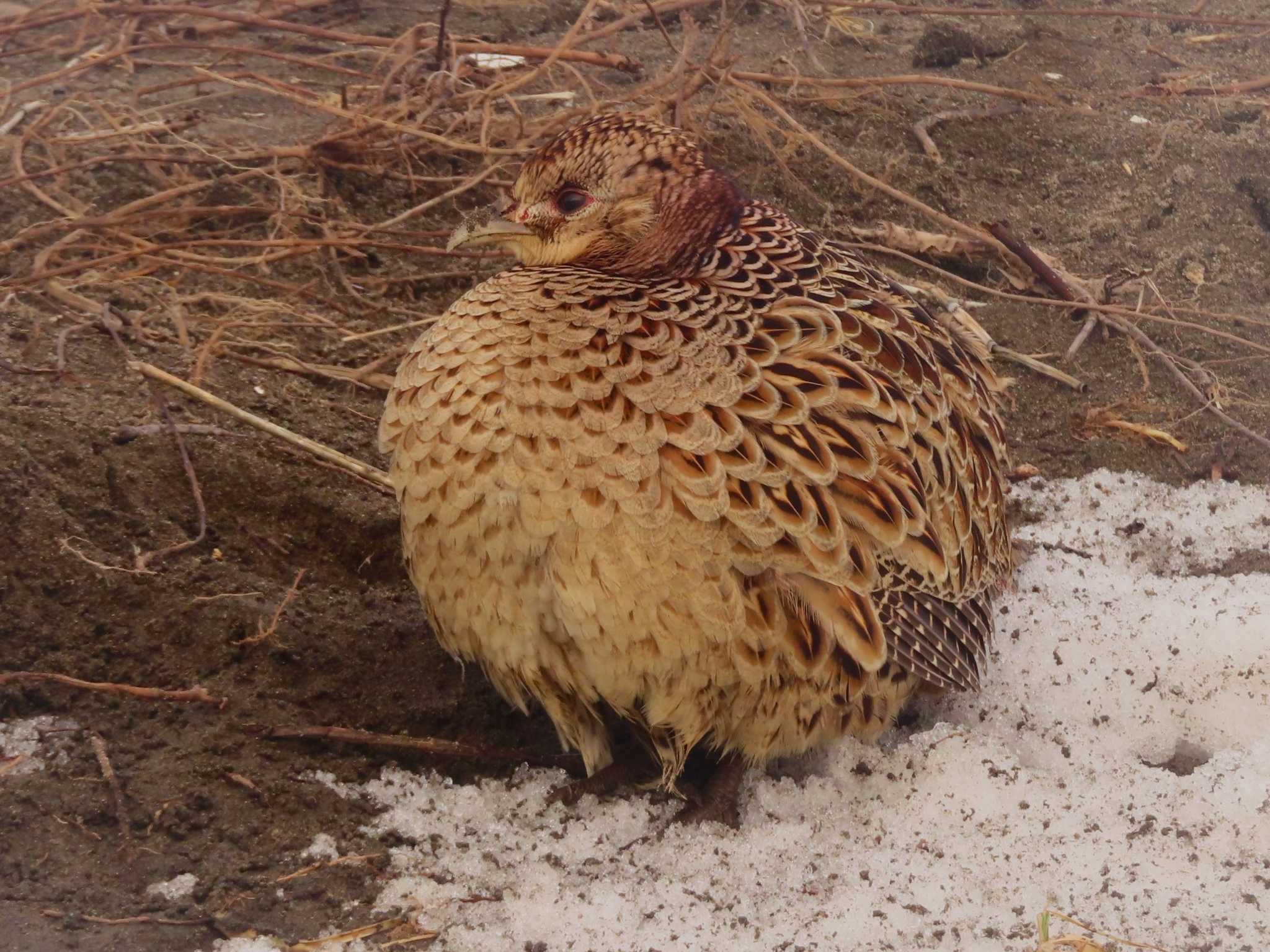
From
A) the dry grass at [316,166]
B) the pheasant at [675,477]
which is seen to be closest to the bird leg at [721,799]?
the pheasant at [675,477]

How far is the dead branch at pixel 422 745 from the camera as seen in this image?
2.83 meters

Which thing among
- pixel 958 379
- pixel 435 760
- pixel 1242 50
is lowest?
pixel 435 760

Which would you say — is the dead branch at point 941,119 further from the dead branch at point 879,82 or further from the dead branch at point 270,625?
the dead branch at point 270,625

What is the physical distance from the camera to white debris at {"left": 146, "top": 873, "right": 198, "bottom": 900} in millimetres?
2439

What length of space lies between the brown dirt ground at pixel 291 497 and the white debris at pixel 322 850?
2cm

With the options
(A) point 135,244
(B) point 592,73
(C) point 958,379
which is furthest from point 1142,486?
(A) point 135,244

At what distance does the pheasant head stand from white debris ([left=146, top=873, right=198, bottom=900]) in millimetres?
1366

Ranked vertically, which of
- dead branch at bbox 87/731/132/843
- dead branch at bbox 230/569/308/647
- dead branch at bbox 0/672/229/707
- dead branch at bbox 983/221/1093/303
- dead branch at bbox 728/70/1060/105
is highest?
dead branch at bbox 728/70/1060/105

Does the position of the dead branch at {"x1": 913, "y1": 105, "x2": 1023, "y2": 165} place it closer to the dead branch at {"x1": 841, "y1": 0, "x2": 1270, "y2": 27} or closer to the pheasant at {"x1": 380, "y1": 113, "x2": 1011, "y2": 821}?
the dead branch at {"x1": 841, "y1": 0, "x2": 1270, "y2": 27}

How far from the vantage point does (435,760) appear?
115 inches

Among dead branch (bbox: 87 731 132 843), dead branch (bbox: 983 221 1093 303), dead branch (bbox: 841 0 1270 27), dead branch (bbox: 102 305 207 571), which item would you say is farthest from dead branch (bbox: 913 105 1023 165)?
dead branch (bbox: 87 731 132 843)

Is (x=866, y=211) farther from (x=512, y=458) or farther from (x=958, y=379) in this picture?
(x=512, y=458)

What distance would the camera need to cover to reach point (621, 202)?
279 cm

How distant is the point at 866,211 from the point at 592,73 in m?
1.19
